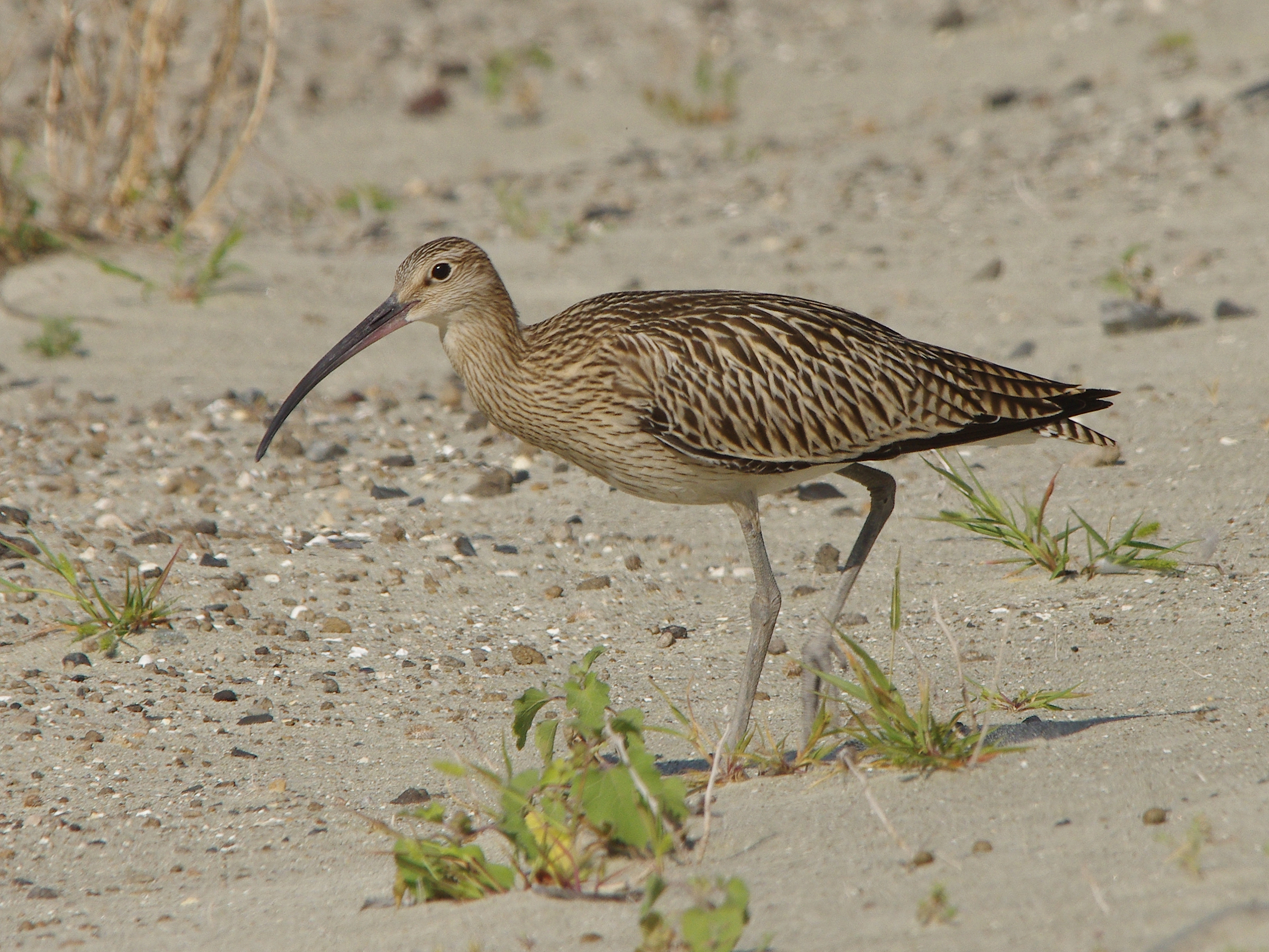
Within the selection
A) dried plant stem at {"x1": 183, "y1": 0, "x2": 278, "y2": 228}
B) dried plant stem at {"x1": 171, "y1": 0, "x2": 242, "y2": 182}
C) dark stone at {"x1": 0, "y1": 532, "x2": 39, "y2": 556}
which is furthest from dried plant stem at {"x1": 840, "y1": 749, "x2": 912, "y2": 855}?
dried plant stem at {"x1": 171, "y1": 0, "x2": 242, "y2": 182}

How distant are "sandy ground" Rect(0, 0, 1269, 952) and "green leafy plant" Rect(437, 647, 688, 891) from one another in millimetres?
120

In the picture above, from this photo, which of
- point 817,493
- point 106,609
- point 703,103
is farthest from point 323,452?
point 703,103

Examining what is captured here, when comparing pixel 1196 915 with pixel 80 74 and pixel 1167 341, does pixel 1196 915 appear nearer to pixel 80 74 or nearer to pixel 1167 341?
pixel 1167 341

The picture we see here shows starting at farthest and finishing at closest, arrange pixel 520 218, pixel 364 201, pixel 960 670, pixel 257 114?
pixel 364 201 → pixel 520 218 → pixel 257 114 → pixel 960 670

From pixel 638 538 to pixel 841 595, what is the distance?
6.25 ft

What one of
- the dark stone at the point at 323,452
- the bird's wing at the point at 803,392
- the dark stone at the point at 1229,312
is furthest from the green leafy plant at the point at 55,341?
the dark stone at the point at 1229,312

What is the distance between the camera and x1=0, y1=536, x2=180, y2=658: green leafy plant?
17.8 feet

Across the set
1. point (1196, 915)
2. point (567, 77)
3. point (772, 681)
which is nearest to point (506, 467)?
point (772, 681)

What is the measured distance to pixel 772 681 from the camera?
5.45 metres

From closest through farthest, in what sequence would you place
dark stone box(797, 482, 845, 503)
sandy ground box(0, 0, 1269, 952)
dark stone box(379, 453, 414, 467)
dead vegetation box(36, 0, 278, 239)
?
sandy ground box(0, 0, 1269, 952) → dark stone box(797, 482, 845, 503) → dark stone box(379, 453, 414, 467) → dead vegetation box(36, 0, 278, 239)

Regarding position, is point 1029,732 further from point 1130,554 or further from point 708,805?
point 1130,554

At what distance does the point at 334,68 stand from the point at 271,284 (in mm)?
6705

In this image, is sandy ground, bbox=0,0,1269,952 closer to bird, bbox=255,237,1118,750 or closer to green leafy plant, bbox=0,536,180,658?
green leafy plant, bbox=0,536,180,658

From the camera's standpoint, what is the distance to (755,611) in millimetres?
4883
